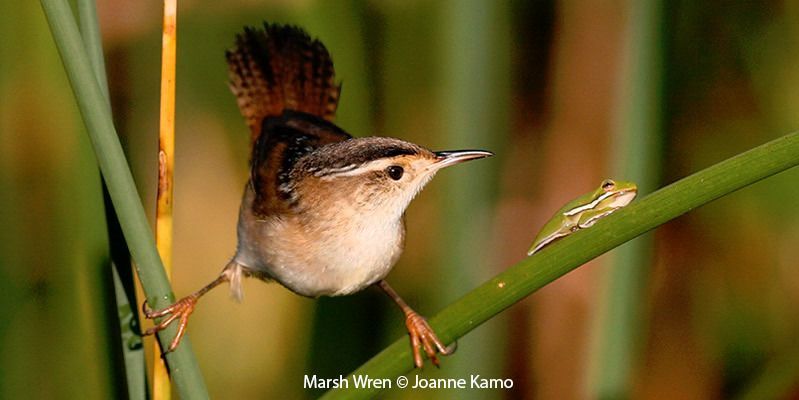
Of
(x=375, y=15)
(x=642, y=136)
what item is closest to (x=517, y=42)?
(x=375, y=15)

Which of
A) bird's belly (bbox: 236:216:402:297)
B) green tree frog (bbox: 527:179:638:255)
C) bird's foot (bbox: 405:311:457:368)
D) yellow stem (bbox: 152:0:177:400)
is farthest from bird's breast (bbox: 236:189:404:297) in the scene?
green tree frog (bbox: 527:179:638:255)

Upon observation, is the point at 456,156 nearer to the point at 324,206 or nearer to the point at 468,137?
the point at 468,137

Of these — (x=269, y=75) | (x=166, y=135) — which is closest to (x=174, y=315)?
(x=166, y=135)

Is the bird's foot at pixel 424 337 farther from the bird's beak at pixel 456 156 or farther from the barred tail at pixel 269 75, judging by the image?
the barred tail at pixel 269 75

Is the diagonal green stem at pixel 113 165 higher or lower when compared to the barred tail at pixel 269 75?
lower

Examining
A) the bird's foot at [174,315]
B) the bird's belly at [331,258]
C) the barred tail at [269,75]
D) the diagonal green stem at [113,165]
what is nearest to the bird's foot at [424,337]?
the bird's belly at [331,258]
